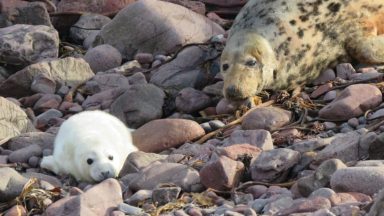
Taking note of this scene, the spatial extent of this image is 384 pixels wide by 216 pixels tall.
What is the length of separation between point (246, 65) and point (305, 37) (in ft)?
2.01

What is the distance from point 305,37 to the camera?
23.6 feet

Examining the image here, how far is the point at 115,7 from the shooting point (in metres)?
9.93

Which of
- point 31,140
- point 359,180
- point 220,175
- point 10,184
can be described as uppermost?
point 359,180

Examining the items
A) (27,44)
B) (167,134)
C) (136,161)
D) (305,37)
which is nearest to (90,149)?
(136,161)

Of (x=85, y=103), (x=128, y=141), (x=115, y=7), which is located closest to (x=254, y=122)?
(x=128, y=141)

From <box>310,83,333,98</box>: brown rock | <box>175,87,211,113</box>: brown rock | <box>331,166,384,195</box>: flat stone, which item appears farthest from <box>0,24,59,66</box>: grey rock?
<box>331,166,384,195</box>: flat stone

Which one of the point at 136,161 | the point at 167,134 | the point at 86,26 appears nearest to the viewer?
the point at 136,161

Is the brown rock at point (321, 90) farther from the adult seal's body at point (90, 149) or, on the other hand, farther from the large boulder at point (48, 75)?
the large boulder at point (48, 75)

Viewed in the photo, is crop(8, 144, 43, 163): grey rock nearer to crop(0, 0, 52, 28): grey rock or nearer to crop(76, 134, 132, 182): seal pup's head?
crop(76, 134, 132, 182): seal pup's head

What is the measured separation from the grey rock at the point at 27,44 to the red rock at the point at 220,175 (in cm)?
400

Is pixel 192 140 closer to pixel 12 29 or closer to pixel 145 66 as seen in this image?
pixel 145 66

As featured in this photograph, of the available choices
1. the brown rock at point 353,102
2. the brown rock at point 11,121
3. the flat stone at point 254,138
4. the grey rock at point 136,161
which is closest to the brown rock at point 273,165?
the flat stone at point 254,138

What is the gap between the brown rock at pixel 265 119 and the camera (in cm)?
612

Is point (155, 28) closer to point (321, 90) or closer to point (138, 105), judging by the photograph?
point (138, 105)
